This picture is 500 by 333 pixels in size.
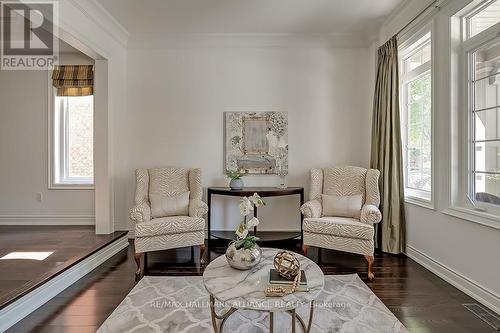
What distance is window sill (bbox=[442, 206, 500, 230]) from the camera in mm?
2131

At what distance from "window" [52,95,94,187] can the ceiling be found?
59.0 inches

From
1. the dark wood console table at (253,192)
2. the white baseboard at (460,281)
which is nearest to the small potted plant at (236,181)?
the dark wood console table at (253,192)

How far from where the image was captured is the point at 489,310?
6.99 feet

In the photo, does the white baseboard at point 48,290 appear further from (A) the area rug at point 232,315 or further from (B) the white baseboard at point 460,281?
(B) the white baseboard at point 460,281

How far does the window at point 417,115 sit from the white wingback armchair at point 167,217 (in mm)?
2595

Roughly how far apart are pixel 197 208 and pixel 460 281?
106 inches

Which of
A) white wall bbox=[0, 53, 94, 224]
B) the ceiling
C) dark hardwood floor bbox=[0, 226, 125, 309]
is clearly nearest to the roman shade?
white wall bbox=[0, 53, 94, 224]

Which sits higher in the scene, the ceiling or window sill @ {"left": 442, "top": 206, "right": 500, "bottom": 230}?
the ceiling

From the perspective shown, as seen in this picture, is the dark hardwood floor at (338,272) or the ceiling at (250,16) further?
the ceiling at (250,16)

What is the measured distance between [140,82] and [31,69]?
174 centimetres

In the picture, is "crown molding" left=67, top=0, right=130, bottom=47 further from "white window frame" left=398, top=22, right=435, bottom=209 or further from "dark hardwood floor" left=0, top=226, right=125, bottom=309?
"white window frame" left=398, top=22, right=435, bottom=209

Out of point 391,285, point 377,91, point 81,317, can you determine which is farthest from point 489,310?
point 81,317

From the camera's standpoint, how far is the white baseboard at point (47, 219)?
422 cm

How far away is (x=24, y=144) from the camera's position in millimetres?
4223
